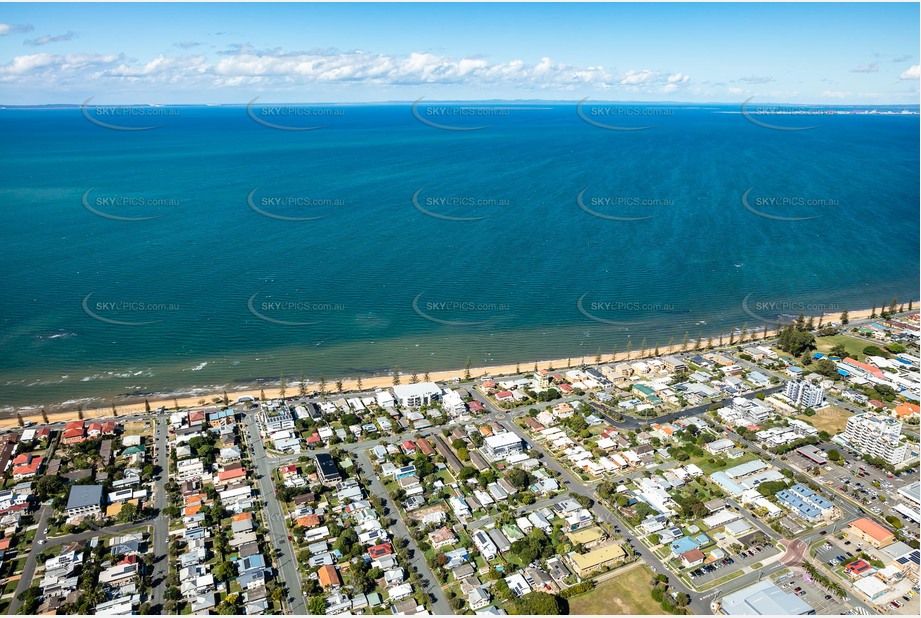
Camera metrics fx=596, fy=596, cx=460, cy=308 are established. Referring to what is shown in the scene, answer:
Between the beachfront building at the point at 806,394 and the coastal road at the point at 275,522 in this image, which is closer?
the coastal road at the point at 275,522

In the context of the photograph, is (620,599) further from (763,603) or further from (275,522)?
(275,522)

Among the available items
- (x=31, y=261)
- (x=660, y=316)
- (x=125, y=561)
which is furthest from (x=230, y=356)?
(x=660, y=316)

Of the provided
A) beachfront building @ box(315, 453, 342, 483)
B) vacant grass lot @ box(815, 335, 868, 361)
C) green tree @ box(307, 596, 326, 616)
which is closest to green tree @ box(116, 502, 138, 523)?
beachfront building @ box(315, 453, 342, 483)

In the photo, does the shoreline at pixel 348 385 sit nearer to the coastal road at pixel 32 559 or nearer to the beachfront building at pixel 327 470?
the beachfront building at pixel 327 470

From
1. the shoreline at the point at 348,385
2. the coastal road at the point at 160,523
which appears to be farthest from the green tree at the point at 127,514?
the shoreline at the point at 348,385

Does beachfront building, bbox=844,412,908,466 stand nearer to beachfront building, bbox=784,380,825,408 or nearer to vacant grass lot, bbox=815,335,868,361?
beachfront building, bbox=784,380,825,408
